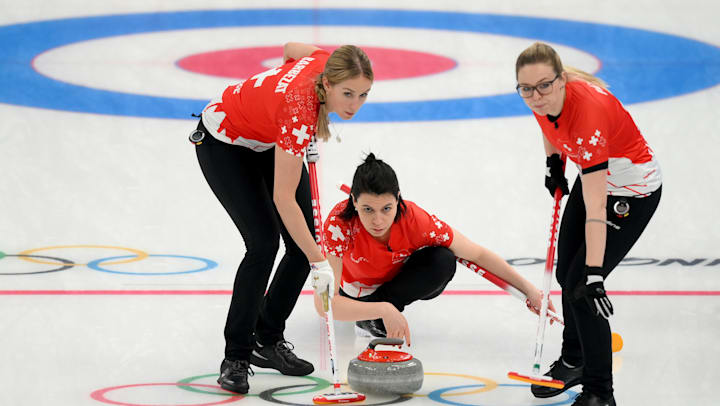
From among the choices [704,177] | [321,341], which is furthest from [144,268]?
[704,177]

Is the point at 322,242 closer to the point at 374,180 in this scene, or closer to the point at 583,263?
the point at 374,180

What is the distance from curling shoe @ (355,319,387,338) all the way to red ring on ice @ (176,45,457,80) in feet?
17.1

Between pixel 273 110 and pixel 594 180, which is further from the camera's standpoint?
pixel 273 110

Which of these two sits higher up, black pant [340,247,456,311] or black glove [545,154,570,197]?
A: black glove [545,154,570,197]

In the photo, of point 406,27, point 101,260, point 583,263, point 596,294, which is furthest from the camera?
point 406,27

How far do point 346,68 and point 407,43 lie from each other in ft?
24.6

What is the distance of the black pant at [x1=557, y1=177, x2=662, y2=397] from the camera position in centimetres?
328

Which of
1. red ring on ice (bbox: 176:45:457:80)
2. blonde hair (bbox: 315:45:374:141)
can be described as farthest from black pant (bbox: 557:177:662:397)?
red ring on ice (bbox: 176:45:457:80)

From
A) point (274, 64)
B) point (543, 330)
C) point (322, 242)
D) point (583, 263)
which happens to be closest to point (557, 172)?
point (583, 263)

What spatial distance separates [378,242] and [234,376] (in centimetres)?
86

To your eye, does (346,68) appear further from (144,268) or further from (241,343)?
(144,268)

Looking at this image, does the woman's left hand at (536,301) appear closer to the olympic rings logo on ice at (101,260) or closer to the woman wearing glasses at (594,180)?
the woman wearing glasses at (594,180)

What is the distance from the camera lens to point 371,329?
4.43m

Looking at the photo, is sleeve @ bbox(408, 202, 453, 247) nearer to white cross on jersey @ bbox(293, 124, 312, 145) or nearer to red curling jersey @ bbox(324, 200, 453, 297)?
red curling jersey @ bbox(324, 200, 453, 297)
